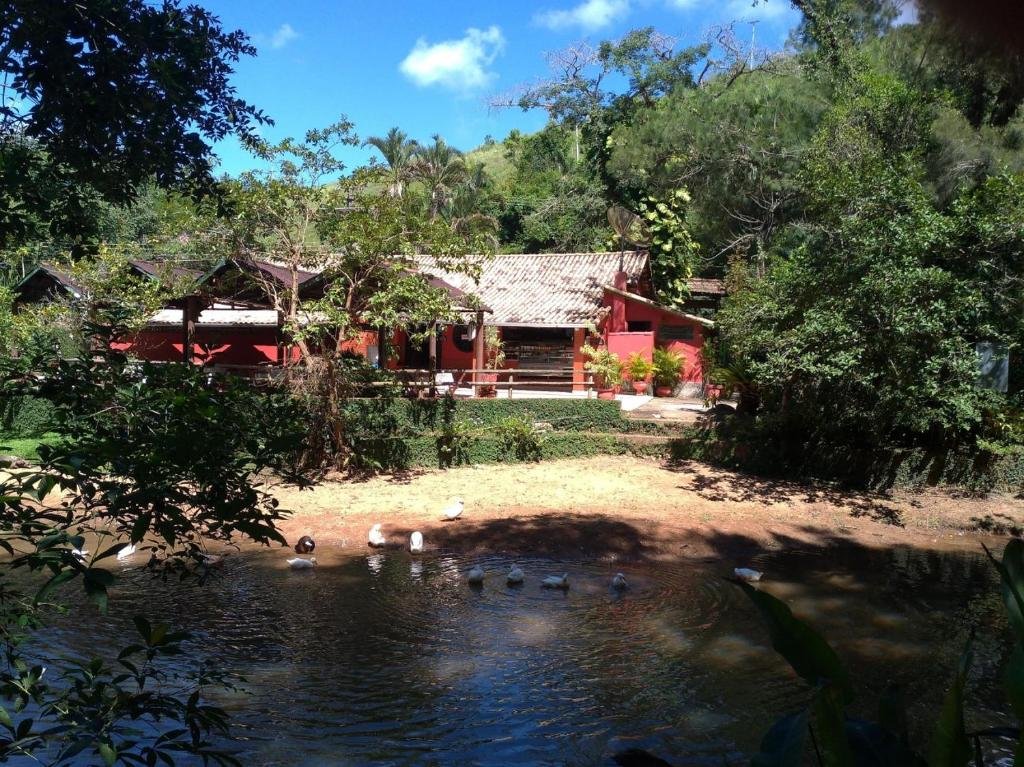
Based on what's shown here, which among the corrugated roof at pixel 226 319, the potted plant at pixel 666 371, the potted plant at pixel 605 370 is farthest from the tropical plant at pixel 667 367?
the corrugated roof at pixel 226 319

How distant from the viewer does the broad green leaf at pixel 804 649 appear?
2025 millimetres

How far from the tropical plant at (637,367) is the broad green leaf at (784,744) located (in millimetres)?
22830

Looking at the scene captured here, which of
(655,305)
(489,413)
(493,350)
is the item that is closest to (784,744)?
(489,413)

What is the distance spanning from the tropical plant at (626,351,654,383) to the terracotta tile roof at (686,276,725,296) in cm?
600

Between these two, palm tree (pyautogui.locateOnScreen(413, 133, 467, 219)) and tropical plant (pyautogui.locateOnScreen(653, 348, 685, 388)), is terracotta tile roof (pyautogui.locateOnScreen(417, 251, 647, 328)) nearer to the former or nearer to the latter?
tropical plant (pyautogui.locateOnScreen(653, 348, 685, 388))

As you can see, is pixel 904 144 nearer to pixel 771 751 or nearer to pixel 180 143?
pixel 180 143

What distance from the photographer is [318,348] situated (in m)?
16.7

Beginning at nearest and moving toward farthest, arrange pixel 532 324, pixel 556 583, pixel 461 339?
1. pixel 556 583
2. pixel 532 324
3. pixel 461 339

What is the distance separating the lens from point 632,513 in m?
14.9

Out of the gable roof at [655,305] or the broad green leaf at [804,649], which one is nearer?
the broad green leaf at [804,649]

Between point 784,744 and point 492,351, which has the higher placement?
point 492,351

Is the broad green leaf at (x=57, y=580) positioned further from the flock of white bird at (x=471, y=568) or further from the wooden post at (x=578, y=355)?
the wooden post at (x=578, y=355)

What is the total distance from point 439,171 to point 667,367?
21.8 meters

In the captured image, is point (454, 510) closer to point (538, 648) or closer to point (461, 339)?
point (538, 648)
